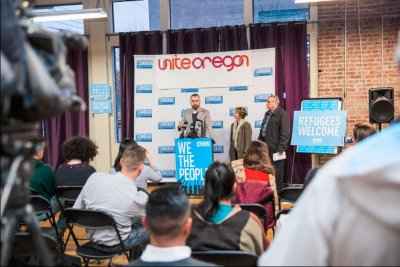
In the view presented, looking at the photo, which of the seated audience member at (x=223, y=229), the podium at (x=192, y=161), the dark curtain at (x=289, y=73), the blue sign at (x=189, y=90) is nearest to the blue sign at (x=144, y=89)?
the blue sign at (x=189, y=90)

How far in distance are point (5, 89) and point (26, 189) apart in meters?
0.24

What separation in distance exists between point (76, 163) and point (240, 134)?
3563 mm

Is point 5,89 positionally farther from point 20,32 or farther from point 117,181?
point 117,181

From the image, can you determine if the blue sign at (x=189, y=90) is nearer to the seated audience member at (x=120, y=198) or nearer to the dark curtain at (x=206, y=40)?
the dark curtain at (x=206, y=40)

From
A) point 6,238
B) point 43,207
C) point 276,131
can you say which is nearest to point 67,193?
point 43,207

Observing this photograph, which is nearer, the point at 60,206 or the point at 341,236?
the point at 341,236

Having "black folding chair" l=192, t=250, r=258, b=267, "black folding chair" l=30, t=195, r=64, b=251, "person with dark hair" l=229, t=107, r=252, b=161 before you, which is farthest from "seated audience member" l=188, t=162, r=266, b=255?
"person with dark hair" l=229, t=107, r=252, b=161

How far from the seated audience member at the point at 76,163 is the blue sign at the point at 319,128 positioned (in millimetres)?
3871

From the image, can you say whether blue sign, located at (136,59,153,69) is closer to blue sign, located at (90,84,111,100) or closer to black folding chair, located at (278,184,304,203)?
blue sign, located at (90,84,111,100)

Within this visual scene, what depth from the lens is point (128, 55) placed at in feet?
26.2

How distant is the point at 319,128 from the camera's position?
7051 millimetres

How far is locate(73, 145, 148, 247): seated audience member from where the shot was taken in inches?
123

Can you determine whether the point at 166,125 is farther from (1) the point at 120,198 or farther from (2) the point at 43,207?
(1) the point at 120,198

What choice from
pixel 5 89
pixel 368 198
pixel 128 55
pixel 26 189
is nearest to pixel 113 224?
pixel 26 189
